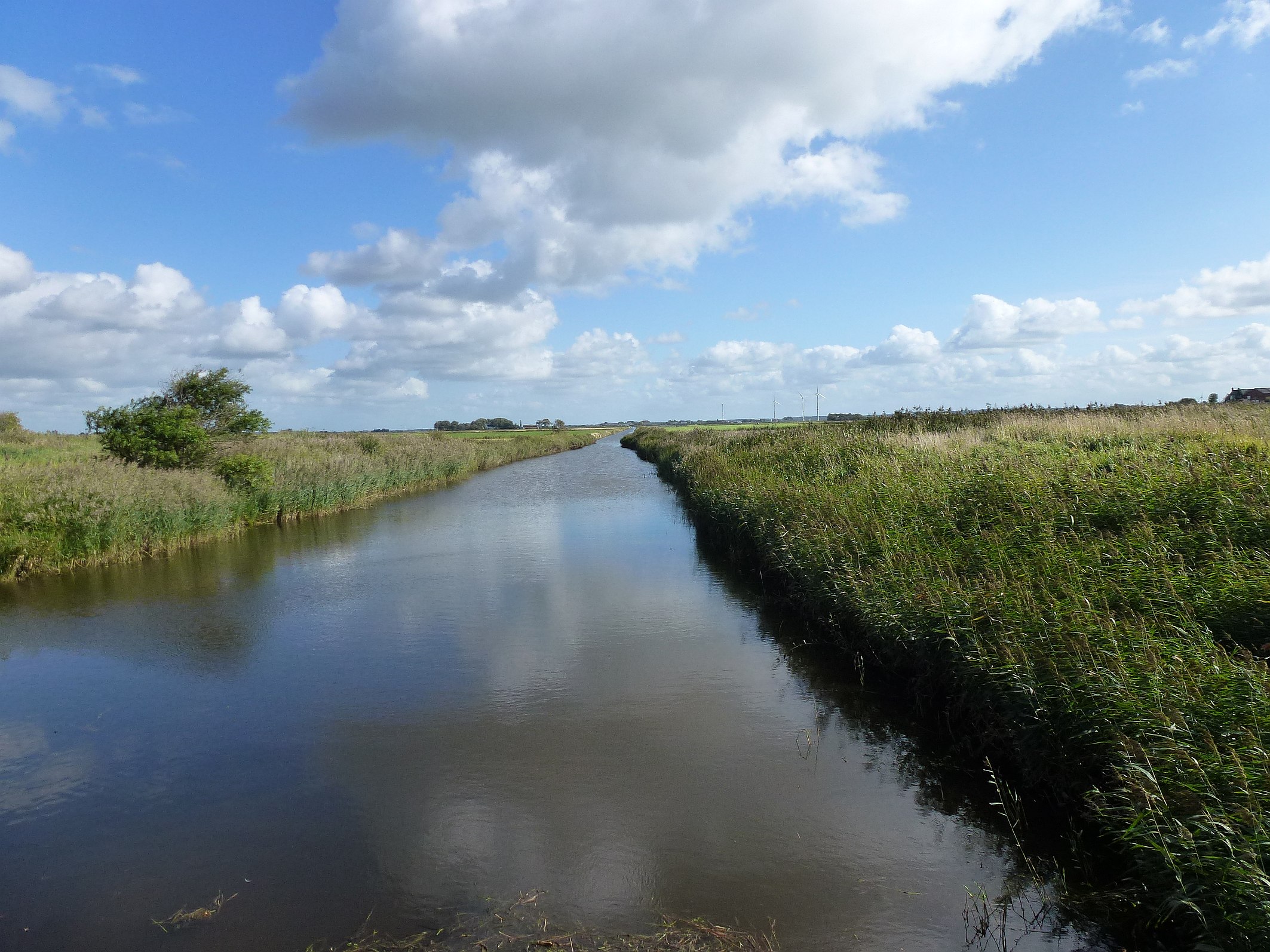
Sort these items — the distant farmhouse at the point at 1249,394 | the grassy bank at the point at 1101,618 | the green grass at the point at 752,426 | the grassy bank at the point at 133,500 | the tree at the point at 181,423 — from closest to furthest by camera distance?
the grassy bank at the point at 1101,618 → the grassy bank at the point at 133,500 → the tree at the point at 181,423 → the distant farmhouse at the point at 1249,394 → the green grass at the point at 752,426

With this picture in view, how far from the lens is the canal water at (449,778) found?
421cm

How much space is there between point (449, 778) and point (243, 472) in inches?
639

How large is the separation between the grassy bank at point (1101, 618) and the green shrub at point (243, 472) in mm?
13364

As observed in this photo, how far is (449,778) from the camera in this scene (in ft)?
18.8

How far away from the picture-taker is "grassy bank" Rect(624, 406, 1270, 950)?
3.69m

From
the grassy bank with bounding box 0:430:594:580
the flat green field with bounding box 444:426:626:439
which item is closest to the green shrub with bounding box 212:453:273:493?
the grassy bank with bounding box 0:430:594:580

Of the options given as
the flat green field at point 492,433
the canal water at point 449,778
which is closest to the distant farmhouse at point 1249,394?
the canal water at point 449,778

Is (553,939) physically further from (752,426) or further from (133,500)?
(752,426)

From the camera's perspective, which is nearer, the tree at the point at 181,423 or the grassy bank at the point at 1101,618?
the grassy bank at the point at 1101,618

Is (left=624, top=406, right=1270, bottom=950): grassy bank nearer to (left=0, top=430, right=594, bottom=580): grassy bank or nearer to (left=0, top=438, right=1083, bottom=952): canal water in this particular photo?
(left=0, top=438, right=1083, bottom=952): canal water

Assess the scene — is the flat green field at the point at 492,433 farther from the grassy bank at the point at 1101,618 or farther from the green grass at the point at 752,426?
the grassy bank at the point at 1101,618

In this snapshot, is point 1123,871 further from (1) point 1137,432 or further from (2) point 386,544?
(2) point 386,544

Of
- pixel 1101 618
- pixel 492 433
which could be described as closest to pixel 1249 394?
pixel 1101 618

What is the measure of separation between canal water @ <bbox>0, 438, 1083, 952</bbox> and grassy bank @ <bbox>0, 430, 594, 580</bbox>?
1.60 metres
